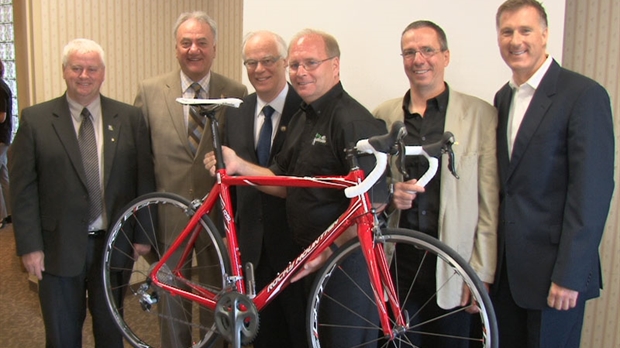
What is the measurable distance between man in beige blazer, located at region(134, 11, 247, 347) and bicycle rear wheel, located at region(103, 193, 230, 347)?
0.02 meters

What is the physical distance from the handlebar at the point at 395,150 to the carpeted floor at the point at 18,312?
86.3 inches

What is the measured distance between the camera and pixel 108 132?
215cm

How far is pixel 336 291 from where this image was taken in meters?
1.77

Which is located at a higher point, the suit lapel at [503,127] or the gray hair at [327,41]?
the gray hair at [327,41]

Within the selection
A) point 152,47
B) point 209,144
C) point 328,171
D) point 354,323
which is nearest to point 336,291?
point 354,323

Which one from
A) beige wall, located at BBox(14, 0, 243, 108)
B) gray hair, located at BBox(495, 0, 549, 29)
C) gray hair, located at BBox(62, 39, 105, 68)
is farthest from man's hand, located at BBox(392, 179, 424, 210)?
beige wall, located at BBox(14, 0, 243, 108)

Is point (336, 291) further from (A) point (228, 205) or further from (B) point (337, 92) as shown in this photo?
(B) point (337, 92)

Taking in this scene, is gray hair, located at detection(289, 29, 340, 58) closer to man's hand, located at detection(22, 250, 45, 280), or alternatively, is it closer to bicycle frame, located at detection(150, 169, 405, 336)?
bicycle frame, located at detection(150, 169, 405, 336)

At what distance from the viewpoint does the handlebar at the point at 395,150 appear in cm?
145

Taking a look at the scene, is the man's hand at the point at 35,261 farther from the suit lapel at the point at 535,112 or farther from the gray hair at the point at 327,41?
the suit lapel at the point at 535,112

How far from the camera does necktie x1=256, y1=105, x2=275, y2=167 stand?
2.13 metres

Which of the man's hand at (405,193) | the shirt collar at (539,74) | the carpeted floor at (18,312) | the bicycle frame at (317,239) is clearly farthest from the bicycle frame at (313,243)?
the carpeted floor at (18,312)

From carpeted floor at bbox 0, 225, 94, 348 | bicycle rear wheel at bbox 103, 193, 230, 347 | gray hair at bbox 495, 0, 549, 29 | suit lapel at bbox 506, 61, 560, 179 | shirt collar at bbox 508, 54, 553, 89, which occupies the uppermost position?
gray hair at bbox 495, 0, 549, 29

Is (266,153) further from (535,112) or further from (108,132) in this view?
(535,112)
